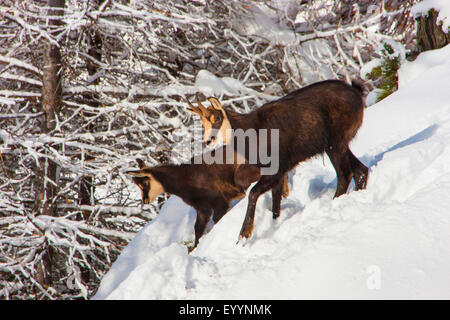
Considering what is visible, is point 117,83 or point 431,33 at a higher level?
point 431,33

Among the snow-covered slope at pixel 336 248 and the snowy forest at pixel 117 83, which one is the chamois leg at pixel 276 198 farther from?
the snowy forest at pixel 117 83

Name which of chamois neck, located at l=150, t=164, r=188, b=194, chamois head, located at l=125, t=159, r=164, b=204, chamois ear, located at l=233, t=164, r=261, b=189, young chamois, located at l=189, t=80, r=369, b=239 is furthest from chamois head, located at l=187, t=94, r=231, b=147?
chamois head, located at l=125, t=159, r=164, b=204

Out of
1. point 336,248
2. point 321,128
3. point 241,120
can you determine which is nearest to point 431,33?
point 321,128

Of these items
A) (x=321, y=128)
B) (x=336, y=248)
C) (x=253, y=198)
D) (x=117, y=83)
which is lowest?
(x=253, y=198)

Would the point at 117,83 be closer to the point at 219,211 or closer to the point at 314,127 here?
the point at 219,211

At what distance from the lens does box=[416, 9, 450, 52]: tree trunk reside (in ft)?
24.5

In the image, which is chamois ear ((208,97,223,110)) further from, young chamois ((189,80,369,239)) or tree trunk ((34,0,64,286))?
tree trunk ((34,0,64,286))

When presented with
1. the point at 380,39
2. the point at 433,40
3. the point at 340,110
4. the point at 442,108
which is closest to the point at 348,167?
the point at 340,110

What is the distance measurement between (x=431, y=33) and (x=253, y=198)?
5054 mm

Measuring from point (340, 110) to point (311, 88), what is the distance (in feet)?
1.23

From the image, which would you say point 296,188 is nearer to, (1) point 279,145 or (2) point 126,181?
(1) point 279,145

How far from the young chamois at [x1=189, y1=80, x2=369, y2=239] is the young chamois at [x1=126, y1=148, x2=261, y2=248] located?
4.79 ft

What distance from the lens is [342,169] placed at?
4.63 meters
